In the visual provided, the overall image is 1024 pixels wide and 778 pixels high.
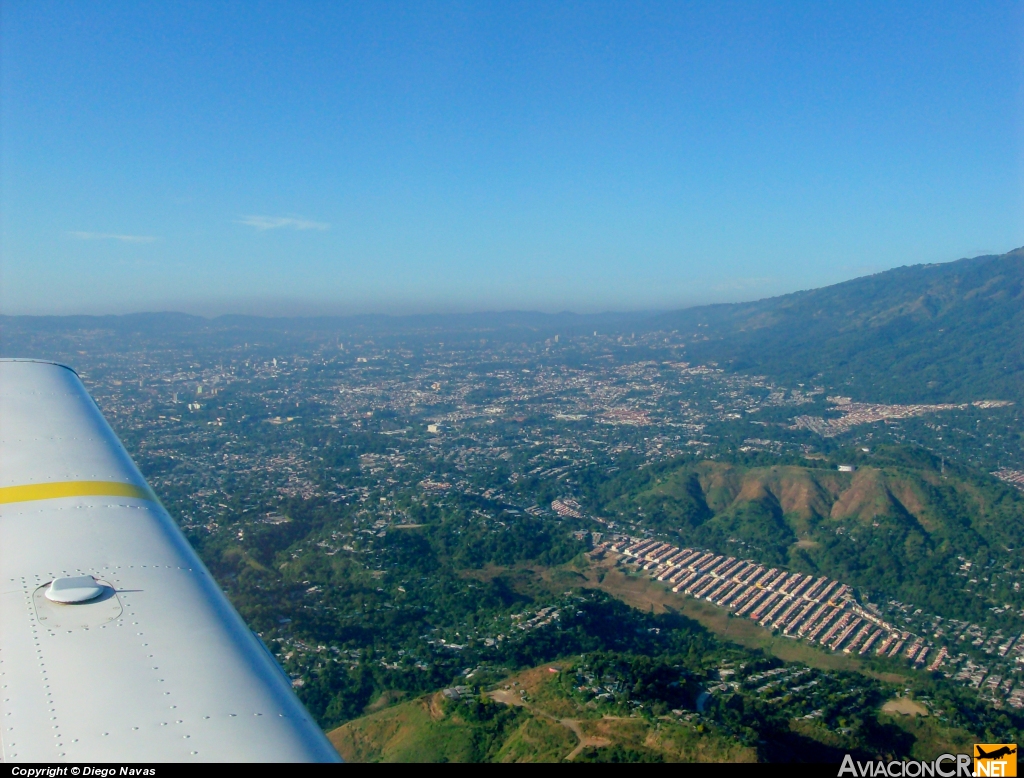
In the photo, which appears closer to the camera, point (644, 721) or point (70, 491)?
point (70, 491)

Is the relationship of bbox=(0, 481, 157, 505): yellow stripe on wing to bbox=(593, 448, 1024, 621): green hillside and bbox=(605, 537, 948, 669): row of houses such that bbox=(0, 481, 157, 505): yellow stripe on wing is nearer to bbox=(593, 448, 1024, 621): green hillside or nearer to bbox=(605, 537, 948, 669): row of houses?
bbox=(605, 537, 948, 669): row of houses

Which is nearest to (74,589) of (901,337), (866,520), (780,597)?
(780,597)

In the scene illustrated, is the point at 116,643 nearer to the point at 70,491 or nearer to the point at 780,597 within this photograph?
the point at 70,491

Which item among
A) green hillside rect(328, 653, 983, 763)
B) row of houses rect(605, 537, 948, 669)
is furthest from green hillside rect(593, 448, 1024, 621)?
green hillside rect(328, 653, 983, 763)

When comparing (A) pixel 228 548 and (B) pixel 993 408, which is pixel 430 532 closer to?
(A) pixel 228 548

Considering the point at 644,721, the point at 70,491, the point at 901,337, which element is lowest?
the point at 644,721

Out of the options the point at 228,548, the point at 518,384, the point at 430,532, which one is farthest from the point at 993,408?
the point at 228,548
